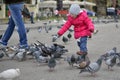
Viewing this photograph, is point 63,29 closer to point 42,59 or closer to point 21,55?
point 21,55

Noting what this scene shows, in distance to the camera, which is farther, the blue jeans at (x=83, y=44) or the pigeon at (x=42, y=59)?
the blue jeans at (x=83, y=44)

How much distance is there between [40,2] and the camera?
62.0m

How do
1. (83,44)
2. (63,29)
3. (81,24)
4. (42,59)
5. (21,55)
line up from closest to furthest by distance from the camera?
(42,59)
(21,55)
(83,44)
(63,29)
(81,24)

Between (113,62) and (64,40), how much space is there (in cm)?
606

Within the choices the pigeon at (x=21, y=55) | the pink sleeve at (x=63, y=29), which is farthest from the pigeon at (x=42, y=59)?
the pink sleeve at (x=63, y=29)

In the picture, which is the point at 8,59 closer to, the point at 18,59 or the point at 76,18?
the point at 18,59

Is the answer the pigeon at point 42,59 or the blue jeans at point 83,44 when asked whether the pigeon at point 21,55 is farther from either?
the blue jeans at point 83,44

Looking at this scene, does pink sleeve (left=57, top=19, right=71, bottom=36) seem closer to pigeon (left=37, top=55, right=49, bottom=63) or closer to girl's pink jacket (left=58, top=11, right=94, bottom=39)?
girl's pink jacket (left=58, top=11, right=94, bottom=39)

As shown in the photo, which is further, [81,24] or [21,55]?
[81,24]

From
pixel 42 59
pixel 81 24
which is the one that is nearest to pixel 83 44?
pixel 81 24

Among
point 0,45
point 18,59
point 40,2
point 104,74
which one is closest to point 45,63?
point 18,59

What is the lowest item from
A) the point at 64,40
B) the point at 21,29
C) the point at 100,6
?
the point at 100,6

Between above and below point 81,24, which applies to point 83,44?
below

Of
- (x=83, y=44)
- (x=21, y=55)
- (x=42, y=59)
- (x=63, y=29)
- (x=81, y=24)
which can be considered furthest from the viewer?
(x=81, y=24)
